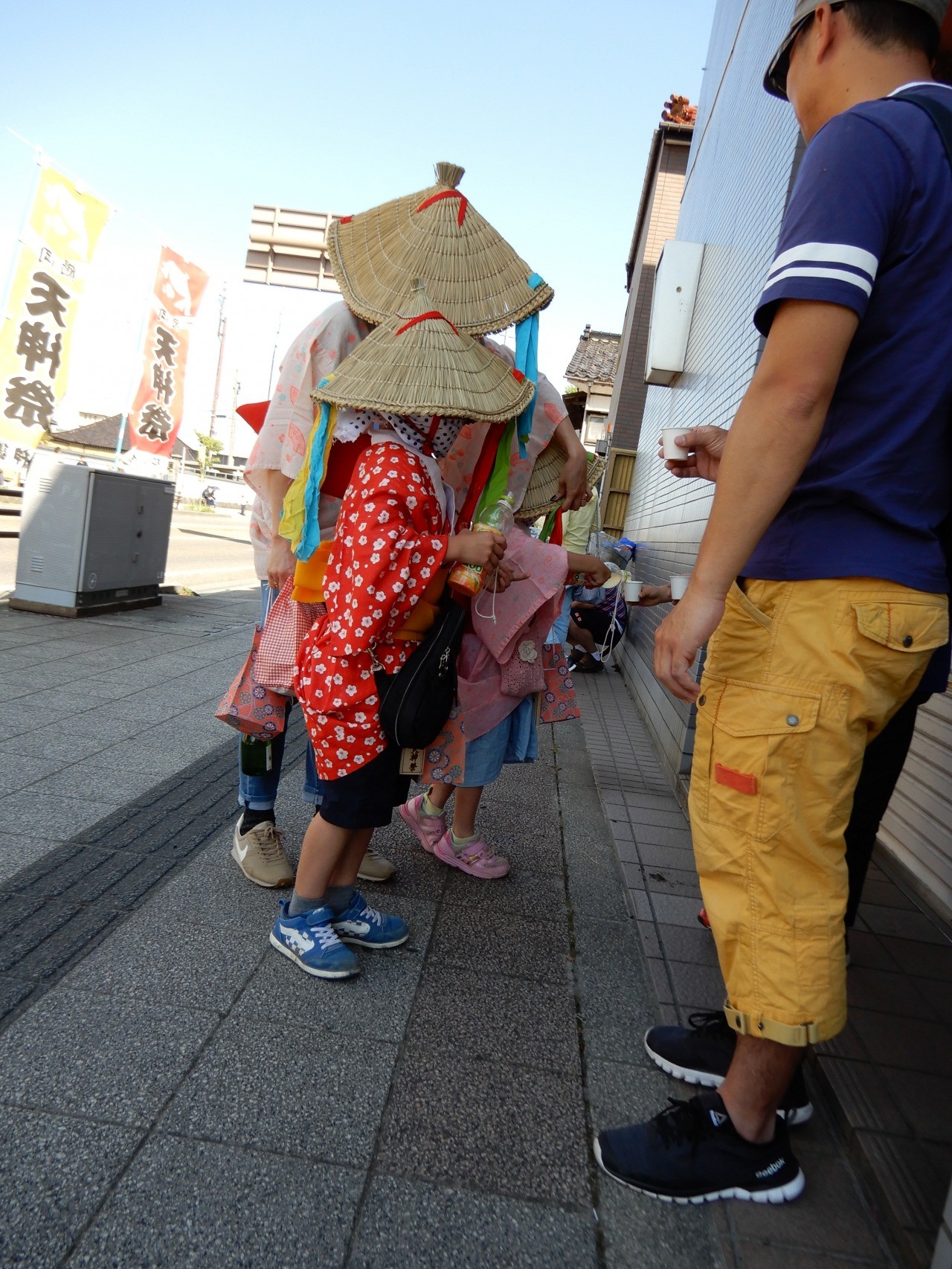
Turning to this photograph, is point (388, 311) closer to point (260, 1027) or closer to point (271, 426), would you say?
point (271, 426)

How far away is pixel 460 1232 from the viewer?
1.45 meters

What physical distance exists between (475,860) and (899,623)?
6.23 feet

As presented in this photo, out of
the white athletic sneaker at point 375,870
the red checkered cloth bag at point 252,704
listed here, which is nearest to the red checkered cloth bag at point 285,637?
the red checkered cloth bag at point 252,704

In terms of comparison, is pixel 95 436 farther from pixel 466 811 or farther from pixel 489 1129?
pixel 489 1129

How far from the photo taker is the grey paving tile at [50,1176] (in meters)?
1.34

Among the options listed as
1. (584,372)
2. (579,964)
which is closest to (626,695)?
(579,964)

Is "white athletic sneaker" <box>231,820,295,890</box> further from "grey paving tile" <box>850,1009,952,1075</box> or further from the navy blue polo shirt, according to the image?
the navy blue polo shirt

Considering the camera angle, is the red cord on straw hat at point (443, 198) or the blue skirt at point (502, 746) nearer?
the red cord on straw hat at point (443, 198)

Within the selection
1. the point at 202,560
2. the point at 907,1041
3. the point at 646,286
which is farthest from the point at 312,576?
the point at 202,560

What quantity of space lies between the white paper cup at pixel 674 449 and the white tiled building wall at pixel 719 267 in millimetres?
2286

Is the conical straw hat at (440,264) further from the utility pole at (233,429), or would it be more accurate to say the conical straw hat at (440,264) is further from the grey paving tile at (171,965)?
the utility pole at (233,429)

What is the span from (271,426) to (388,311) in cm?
47

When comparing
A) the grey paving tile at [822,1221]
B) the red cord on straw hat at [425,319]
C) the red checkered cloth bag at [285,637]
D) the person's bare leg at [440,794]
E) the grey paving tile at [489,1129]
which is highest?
the red cord on straw hat at [425,319]

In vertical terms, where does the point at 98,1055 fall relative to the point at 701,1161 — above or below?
below
